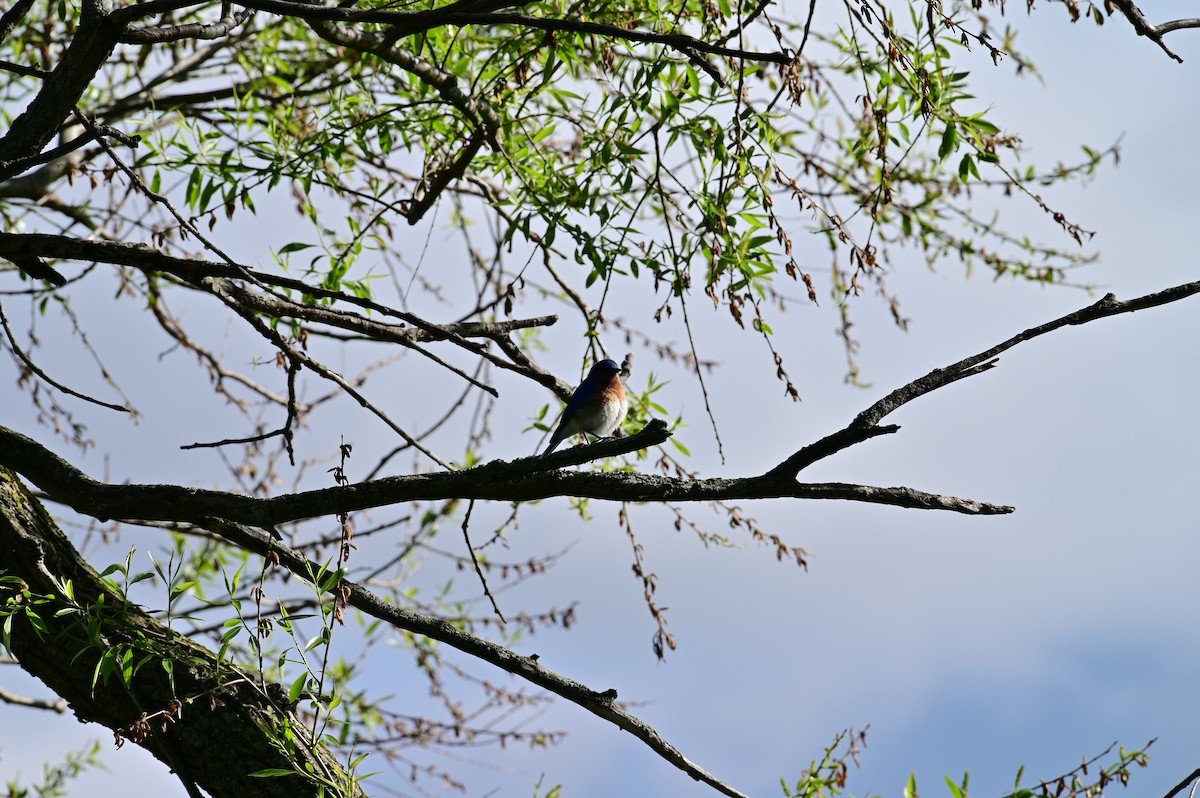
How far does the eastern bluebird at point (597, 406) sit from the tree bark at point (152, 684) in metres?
1.64

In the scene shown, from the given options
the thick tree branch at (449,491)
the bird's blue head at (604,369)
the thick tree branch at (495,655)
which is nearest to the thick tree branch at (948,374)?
the thick tree branch at (449,491)

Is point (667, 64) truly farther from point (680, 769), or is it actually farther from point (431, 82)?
point (680, 769)

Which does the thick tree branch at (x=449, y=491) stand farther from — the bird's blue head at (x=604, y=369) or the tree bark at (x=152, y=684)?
the bird's blue head at (x=604, y=369)

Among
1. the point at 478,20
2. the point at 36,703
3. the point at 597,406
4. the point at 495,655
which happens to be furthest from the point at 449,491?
the point at 36,703

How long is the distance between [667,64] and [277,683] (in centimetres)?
250

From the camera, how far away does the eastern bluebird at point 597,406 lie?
458 centimetres

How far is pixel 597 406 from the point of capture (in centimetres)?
486

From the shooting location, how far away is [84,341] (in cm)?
610

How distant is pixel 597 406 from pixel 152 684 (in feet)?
7.20

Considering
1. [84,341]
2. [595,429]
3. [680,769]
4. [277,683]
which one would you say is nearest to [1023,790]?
[680,769]

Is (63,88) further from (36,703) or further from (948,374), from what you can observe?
(36,703)

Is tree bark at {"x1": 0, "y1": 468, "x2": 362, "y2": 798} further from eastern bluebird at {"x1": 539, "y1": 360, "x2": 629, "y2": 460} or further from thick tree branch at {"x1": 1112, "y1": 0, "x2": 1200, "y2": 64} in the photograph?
thick tree branch at {"x1": 1112, "y1": 0, "x2": 1200, "y2": 64}

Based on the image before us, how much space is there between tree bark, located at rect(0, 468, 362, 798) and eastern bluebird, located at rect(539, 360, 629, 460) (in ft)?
5.39

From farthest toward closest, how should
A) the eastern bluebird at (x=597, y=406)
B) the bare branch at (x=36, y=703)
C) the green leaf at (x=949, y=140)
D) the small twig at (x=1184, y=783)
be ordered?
the bare branch at (x=36, y=703) < the eastern bluebird at (x=597, y=406) < the green leaf at (x=949, y=140) < the small twig at (x=1184, y=783)
